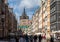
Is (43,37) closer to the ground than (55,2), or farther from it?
closer to the ground

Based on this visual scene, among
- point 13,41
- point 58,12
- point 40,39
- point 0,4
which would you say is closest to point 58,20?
point 58,12

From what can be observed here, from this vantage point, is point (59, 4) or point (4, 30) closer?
point (59, 4)

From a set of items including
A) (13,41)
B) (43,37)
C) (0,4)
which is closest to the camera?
(43,37)

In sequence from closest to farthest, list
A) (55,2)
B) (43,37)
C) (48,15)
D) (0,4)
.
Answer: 1. (43,37)
2. (55,2)
3. (0,4)
4. (48,15)

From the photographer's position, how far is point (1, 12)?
313 feet

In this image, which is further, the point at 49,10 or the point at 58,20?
the point at 49,10

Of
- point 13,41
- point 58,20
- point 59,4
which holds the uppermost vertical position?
point 59,4

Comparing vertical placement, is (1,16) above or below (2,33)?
above

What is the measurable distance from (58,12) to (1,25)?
20.3 meters

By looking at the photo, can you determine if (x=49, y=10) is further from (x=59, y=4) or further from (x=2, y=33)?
(x=2, y=33)

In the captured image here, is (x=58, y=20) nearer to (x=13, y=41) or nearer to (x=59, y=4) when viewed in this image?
(x=59, y=4)

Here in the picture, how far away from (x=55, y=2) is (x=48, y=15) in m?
16.7

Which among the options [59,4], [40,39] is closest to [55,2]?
[59,4]

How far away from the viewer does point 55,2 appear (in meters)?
91.2
